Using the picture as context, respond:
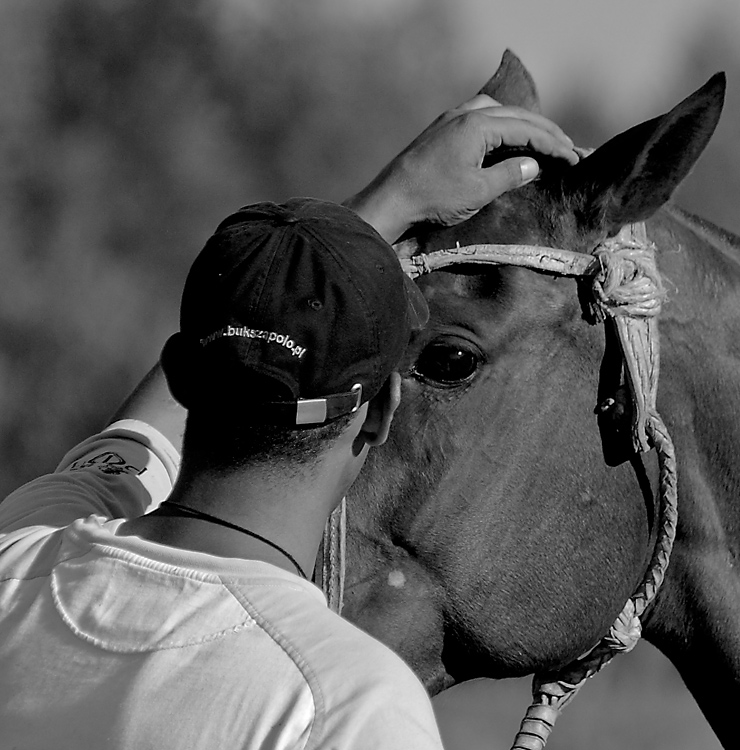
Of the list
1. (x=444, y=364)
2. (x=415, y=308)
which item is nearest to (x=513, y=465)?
(x=444, y=364)

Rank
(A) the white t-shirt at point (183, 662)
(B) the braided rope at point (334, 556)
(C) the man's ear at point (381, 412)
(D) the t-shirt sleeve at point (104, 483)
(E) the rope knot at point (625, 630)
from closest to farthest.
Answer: (A) the white t-shirt at point (183, 662) → (C) the man's ear at point (381, 412) → (D) the t-shirt sleeve at point (104, 483) → (B) the braided rope at point (334, 556) → (E) the rope knot at point (625, 630)

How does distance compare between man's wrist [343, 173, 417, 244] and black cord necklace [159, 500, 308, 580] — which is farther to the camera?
man's wrist [343, 173, 417, 244]

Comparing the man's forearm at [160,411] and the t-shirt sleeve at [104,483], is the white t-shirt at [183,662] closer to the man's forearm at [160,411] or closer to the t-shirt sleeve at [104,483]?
the t-shirt sleeve at [104,483]

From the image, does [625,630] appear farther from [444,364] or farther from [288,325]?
[288,325]

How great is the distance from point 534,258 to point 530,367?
0.63 feet

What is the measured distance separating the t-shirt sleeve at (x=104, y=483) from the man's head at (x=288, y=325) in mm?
378

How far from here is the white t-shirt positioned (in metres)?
1.21

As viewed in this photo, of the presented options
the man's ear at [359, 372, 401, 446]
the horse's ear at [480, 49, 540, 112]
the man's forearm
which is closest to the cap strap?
the man's ear at [359, 372, 401, 446]

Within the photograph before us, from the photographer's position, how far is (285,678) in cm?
123

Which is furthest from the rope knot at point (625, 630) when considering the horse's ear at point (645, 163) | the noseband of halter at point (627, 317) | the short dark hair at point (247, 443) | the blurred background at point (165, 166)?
the blurred background at point (165, 166)

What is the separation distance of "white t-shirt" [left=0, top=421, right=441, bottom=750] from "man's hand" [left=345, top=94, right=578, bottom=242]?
0.87 meters

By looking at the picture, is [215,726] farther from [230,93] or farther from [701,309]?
[230,93]

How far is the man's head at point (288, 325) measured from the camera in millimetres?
1369

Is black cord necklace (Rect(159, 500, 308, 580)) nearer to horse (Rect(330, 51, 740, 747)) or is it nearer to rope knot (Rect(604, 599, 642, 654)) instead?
horse (Rect(330, 51, 740, 747))
